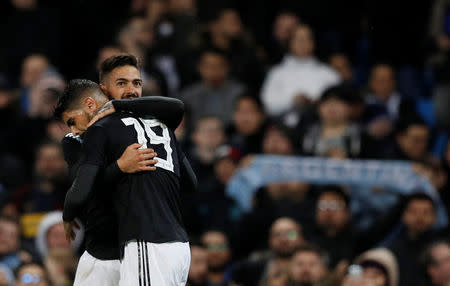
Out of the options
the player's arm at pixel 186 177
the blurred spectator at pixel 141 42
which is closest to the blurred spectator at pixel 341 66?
the blurred spectator at pixel 141 42

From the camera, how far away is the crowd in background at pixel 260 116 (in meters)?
8.69

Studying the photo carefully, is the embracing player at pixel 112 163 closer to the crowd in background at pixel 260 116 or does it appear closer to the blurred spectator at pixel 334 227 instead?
the crowd in background at pixel 260 116

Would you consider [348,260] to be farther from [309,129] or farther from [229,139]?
[229,139]

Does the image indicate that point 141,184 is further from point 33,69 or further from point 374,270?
point 33,69

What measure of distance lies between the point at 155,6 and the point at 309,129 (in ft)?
11.1

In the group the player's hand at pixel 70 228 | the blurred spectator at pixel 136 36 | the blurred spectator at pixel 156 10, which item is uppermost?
the blurred spectator at pixel 156 10

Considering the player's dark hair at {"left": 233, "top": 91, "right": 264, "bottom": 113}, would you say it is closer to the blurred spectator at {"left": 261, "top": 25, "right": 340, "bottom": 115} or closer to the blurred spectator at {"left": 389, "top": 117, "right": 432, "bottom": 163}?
the blurred spectator at {"left": 261, "top": 25, "right": 340, "bottom": 115}

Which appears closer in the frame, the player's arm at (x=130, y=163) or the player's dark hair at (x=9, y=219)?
the player's arm at (x=130, y=163)

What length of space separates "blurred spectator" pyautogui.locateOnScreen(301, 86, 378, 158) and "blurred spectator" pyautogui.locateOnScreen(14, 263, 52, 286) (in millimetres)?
2849

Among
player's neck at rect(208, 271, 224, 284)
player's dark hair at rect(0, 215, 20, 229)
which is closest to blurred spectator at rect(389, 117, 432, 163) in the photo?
player's neck at rect(208, 271, 224, 284)

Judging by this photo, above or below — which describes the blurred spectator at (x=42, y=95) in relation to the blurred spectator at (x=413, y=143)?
above

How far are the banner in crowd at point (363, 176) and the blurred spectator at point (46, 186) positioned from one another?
2180mm

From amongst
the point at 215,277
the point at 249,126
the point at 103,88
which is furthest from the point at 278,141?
the point at 103,88

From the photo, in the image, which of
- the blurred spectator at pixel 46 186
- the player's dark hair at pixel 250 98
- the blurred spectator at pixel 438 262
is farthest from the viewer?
the player's dark hair at pixel 250 98
